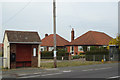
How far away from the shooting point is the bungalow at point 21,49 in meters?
18.4

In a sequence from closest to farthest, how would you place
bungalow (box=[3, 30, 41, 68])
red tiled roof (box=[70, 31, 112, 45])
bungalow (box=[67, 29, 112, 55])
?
bungalow (box=[3, 30, 41, 68]), bungalow (box=[67, 29, 112, 55]), red tiled roof (box=[70, 31, 112, 45])

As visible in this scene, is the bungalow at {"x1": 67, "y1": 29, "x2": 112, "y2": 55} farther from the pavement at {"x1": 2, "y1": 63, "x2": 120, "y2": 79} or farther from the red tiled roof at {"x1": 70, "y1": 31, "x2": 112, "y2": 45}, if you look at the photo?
the pavement at {"x1": 2, "y1": 63, "x2": 120, "y2": 79}

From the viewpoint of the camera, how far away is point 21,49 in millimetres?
19766

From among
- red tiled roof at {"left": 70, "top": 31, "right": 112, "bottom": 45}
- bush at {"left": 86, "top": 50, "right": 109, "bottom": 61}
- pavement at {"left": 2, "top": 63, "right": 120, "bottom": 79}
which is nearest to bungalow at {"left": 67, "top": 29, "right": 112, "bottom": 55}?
red tiled roof at {"left": 70, "top": 31, "right": 112, "bottom": 45}

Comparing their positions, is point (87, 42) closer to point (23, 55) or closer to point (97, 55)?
point (97, 55)

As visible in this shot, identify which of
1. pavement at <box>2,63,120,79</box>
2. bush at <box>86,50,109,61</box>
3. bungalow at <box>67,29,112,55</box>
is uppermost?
bungalow at <box>67,29,112,55</box>

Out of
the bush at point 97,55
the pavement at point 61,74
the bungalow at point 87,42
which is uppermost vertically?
the bungalow at point 87,42

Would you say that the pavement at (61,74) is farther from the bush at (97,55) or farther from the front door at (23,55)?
the bush at (97,55)

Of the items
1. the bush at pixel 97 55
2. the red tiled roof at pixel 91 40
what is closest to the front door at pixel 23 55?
the bush at pixel 97 55

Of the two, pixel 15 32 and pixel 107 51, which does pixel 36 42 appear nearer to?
pixel 15 32

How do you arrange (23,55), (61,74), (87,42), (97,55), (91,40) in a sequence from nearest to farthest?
(61,74) < (23,55) < (97,55) < (87,42) < (91,40)

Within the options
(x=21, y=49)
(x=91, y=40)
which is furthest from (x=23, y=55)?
(x=91, y=40)

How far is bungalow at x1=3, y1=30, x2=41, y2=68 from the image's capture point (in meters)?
18.4

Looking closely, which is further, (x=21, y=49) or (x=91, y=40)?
(x=91, y=40)
